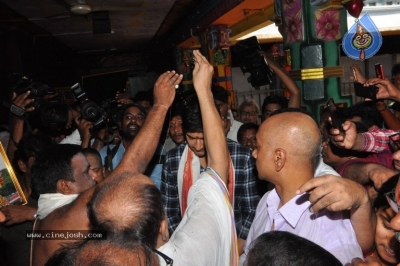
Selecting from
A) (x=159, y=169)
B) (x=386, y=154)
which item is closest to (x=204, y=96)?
(x=386, y=154)

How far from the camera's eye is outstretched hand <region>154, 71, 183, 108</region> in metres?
1.74

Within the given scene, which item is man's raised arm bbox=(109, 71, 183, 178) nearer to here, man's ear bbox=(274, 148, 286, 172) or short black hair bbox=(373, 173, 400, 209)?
man's ear bbox=(274, 148, 286, 172)

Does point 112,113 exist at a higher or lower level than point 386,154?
higher

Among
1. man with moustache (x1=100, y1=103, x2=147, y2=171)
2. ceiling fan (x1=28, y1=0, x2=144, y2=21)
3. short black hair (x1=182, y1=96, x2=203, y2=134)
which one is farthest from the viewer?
ceiling fan (x1=28, y1=0, x2=144, y2=21)

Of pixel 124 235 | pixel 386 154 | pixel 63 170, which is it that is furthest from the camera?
pixel 386 154

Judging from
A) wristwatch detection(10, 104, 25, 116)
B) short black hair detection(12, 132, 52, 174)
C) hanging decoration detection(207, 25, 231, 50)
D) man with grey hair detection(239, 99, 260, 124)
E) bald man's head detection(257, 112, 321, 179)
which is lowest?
man with grey hair detection(239, 99, 260, 124)

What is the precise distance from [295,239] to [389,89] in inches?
59.9

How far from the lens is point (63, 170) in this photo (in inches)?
68.6

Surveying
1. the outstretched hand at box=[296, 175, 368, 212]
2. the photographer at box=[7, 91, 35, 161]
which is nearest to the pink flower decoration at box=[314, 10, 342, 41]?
the photographer at box=[7, 91, 35, 161]

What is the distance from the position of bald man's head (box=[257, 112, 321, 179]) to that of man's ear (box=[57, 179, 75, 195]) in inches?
31.3

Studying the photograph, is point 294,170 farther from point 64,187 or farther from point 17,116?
point 17,116

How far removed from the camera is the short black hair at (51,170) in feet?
5.66

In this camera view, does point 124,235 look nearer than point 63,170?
Yes

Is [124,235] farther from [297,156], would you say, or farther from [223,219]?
[297,156]
